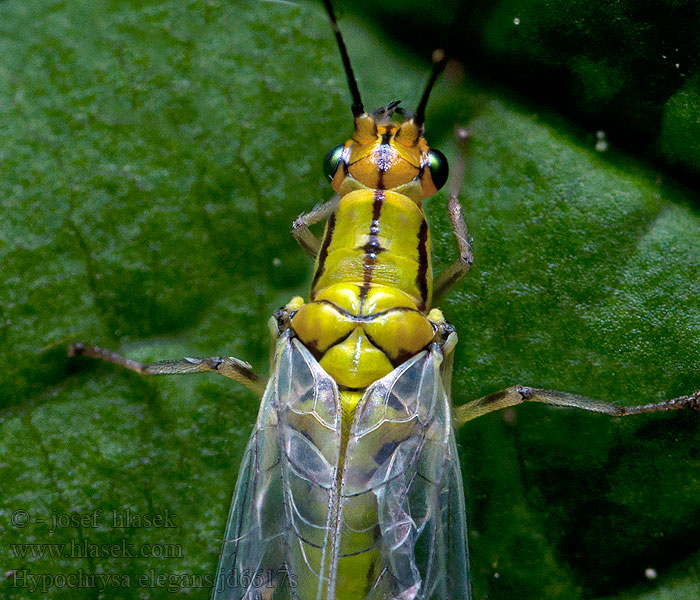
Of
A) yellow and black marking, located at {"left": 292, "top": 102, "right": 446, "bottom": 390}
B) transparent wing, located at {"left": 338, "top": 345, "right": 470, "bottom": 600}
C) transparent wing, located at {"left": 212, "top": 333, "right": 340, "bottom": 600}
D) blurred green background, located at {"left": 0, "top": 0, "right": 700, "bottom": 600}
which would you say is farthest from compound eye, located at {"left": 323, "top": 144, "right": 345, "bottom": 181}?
transparent wing, located at {"left": 338, "top": 345, "right": 470, "bottom": 600}

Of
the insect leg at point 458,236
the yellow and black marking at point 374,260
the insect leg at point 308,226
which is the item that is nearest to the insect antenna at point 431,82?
the yellow and black marking at point 374,260

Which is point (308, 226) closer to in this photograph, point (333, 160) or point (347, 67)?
point (333, 160)

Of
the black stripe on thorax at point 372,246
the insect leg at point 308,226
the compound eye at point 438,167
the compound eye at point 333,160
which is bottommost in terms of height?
the insect leg at point 308,226

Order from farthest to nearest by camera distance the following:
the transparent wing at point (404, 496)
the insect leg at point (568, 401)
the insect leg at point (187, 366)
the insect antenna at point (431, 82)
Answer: the insect leg at point (187, 366)
the insect antenna at point (431, 82)
the insect leg at point (568, 401)
the transparent wing at point (404, 496)

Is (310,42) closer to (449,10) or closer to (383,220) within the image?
(449,10)

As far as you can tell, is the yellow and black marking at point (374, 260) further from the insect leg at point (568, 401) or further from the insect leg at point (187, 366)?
the insect leg at point (568, 401)

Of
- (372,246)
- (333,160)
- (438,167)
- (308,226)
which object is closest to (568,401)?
(372,246)

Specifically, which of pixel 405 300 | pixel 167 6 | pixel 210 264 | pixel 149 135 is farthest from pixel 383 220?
pixel 167 6
